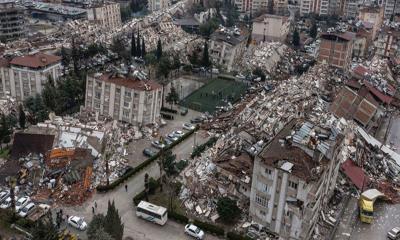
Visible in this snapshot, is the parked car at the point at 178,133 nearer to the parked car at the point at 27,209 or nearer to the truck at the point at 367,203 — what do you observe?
the parked car at the point at 27,209

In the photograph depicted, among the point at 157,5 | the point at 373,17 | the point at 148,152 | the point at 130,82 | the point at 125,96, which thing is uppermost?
the point at 373,17

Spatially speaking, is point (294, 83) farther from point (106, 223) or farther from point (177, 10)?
point (177, 10)

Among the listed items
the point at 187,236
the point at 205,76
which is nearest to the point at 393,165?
the point at 187,236

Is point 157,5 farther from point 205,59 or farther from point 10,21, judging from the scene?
point 205,59

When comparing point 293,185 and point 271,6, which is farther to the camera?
point 271,6

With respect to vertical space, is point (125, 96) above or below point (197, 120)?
above

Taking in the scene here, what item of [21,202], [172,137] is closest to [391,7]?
[172,137]

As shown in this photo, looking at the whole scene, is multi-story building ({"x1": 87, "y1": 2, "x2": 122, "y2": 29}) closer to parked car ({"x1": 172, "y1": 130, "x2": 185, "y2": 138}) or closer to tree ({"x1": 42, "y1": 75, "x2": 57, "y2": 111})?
tree ({"x1": 42, "y1": 75, "x2": 57, "y2": 111})

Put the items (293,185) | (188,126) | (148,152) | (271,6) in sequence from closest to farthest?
(293,185) → (148,152) → (188,126) → (271,6)
